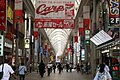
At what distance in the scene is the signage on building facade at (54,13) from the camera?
1268 inches

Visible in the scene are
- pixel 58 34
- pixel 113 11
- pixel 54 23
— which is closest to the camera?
pixel 113 11

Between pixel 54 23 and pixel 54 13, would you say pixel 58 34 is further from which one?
pixel 54 13

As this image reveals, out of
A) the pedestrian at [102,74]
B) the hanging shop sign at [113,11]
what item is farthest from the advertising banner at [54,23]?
the pedestrian at [102,74]

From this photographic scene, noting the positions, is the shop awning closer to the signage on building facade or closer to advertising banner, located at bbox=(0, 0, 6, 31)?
advertising banner, located at bbox=(0, 0, 6, 31)

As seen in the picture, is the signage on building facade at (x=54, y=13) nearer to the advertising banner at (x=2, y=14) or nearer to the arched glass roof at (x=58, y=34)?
the advertising banner at (x=2, y=14)

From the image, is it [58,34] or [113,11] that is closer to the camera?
[113,11]

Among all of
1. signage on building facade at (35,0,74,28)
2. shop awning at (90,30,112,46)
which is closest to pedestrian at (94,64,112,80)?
shop awning at (90,30,112,46)

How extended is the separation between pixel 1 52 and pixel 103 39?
24.0 feet

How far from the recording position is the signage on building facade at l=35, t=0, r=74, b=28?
32219mm

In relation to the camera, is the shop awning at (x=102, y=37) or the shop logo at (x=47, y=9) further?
the shop logo at (x=47, y=9)

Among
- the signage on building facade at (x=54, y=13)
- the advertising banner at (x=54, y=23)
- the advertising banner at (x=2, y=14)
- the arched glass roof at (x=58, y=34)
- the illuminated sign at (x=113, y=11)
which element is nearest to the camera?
the advertising banner at (x=2, y=14)

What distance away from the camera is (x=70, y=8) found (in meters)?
32.9

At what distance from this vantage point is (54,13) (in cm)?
3316

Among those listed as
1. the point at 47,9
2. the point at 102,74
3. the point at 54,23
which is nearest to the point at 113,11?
the point at 102,74
